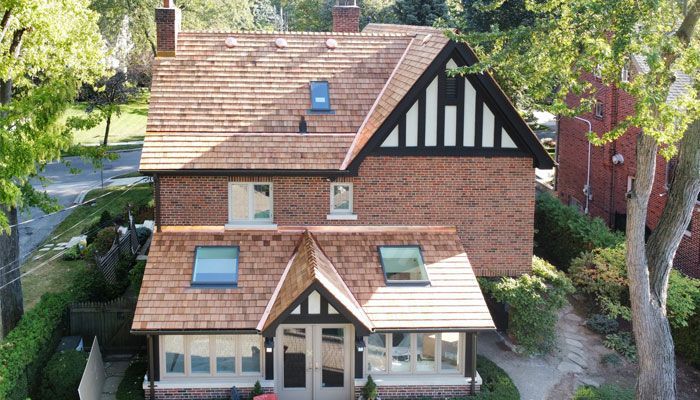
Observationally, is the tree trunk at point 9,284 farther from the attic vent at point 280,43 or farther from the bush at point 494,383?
the bush at point 494,383

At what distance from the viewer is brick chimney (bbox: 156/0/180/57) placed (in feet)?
75.5

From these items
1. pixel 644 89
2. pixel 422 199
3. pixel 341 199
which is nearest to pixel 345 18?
pixel 341 199

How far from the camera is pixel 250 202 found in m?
21.2

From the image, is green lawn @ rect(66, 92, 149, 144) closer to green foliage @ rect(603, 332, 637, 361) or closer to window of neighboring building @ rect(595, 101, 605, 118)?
window of neighboring building @ rect(595, 101, 605, 118)

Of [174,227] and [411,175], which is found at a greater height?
[411,175]

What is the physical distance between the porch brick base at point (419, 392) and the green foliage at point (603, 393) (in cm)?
296

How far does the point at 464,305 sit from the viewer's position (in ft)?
63.5

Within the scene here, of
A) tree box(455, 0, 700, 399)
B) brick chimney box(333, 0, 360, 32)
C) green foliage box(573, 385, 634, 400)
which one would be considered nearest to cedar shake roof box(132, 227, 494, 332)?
green foliage box(573, 385, 634, 400)

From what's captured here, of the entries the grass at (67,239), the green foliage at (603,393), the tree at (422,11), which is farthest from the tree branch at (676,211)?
the tree at (422,11)

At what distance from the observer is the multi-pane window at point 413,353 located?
19594 millimetres

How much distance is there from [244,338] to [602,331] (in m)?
11.2

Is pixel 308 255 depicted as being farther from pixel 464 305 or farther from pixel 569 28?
pixel 569 28

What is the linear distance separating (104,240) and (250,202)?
30.9ft

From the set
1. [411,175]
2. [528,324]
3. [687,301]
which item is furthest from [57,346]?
[687,301]
